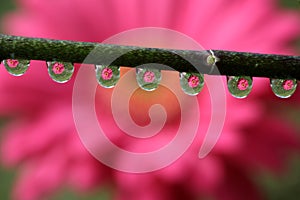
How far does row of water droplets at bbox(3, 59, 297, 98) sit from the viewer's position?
0.11 meters

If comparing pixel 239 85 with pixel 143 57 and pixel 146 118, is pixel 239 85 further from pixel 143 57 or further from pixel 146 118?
pixel 146 118

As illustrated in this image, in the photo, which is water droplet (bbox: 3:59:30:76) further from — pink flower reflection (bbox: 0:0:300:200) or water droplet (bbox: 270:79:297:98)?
pink flower reflection (bbox: 0:0:300:200)

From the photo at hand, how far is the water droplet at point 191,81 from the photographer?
0.35 feet

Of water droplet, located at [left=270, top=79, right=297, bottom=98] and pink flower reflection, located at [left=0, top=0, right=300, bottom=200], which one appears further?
pink flower reflection, located at [left=0, top=0, right=300, bottom=200]

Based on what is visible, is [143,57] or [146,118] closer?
[143,57]

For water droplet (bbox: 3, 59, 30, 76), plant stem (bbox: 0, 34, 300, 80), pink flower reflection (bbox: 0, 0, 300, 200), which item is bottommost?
plant stem (bbox: 0, 34, 300, 80)

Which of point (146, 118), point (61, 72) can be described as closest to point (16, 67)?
point (61, 72)

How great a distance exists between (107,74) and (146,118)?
360 millimetres

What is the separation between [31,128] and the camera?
0.43m

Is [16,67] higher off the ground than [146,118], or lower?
lower

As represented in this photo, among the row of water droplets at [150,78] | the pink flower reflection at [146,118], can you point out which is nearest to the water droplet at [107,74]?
the row of water droplets at [150,78]

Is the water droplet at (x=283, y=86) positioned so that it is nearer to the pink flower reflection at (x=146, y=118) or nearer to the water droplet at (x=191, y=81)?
the water droplet at (x=191, y=81)

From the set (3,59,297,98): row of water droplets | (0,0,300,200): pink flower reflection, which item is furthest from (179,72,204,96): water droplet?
(0,0,300,200): pink flower reflection

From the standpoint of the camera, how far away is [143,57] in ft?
→ 0.33
